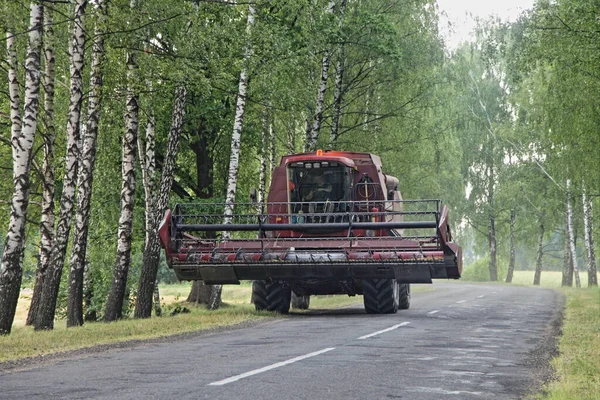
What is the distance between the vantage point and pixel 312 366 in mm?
10383

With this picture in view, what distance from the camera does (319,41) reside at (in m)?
25.5

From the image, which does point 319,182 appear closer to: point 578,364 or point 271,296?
point 271,296

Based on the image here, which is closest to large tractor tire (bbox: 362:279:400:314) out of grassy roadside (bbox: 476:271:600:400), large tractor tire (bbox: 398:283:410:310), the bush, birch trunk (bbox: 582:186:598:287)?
large tractor tire (bbox: 398:283:410:310)

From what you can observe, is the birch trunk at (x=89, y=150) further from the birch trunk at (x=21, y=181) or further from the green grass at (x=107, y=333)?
the green grass at (x=107, y=333)

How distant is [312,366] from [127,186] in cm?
1071

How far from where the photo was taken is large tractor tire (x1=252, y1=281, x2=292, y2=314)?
21000 millimetres


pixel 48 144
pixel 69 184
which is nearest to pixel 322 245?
pixel 69 184

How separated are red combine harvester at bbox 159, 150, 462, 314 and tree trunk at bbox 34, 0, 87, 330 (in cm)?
201

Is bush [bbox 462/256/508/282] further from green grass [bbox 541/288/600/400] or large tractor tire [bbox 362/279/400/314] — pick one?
green grass [bbox 541/288/600/400]

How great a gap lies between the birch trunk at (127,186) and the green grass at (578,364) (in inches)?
389

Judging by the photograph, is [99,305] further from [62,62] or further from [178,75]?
[178,75]

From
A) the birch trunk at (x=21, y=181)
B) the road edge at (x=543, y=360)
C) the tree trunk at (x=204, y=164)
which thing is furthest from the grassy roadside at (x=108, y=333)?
the tree trunk at (x=204, y=164)

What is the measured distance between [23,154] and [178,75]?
3619 millimetres

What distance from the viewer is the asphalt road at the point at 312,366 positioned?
8422 mm
